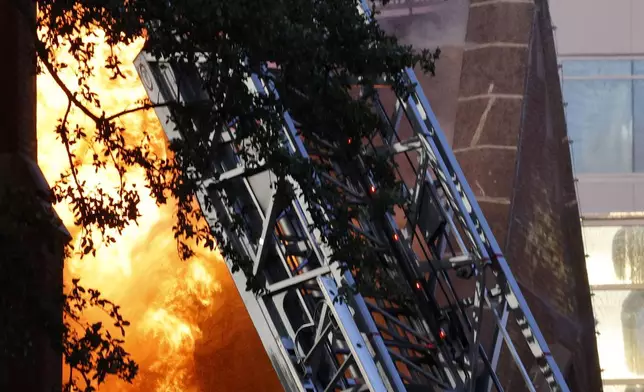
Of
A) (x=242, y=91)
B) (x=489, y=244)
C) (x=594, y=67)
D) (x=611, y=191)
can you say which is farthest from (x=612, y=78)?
(x=242, y=91)

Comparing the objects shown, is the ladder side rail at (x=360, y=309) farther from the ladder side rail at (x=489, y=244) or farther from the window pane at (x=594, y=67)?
the window pane at (x=594, y=67)

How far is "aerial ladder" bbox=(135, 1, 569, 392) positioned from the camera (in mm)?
10367

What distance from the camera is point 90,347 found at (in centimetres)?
920

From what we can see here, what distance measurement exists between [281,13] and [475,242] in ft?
12.5

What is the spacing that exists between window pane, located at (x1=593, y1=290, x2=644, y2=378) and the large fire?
18.2ft

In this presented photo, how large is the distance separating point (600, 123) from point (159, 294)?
27.0 ft

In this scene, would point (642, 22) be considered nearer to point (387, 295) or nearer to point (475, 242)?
point (475, 242)

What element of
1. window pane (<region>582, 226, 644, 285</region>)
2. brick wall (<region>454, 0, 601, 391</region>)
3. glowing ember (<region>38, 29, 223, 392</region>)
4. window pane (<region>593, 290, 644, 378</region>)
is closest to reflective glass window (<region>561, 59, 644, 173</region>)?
window pane (<region>582, 226, 644, 285</region>)

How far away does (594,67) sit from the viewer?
69.7ft

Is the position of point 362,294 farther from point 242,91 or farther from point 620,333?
point 620,333

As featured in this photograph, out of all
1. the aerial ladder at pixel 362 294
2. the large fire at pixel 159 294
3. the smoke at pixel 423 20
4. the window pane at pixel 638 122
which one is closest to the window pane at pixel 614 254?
the window pane at pixel 638 122

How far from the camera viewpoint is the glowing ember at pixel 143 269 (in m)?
19.8

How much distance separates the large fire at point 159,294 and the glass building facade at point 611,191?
572 centimetres

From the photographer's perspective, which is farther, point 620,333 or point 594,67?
point 594,67
